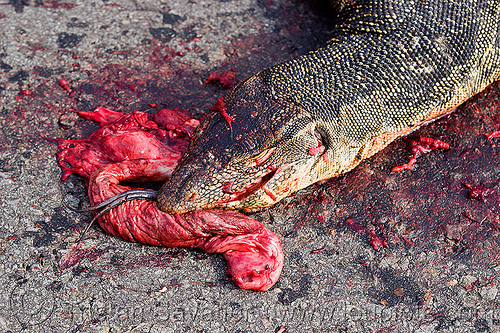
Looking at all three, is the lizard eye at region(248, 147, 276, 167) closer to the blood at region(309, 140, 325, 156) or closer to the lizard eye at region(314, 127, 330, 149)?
the blood at region(309, 140, 325, 156)

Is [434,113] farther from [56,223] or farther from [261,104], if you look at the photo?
[56,223]

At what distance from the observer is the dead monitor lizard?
3.98 m

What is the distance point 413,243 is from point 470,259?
0.55 meters

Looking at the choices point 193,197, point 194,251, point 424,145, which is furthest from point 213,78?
point 424,145

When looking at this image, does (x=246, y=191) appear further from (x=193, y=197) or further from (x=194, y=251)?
(x=194, y=251)

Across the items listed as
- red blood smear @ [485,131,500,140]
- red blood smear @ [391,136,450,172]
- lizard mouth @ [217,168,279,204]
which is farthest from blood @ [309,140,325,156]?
red blood smear @ [485,131,500,140]

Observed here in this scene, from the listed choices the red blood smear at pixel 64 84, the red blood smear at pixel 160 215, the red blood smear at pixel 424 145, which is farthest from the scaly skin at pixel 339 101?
the red blood smear at pixel 64 84

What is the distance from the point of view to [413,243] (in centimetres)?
444

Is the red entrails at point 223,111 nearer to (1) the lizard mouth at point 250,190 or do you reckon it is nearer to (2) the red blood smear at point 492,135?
(1) the lizard mouth at point 250,190

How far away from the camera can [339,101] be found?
4.28 metres

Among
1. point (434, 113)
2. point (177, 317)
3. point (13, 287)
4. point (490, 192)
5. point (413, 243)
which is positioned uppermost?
point (434, 113)

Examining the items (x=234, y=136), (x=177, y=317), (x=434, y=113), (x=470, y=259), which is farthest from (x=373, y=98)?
(x=177, y=317)

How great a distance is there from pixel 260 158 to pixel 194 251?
108 cm

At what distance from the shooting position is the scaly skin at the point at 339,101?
3.98m
